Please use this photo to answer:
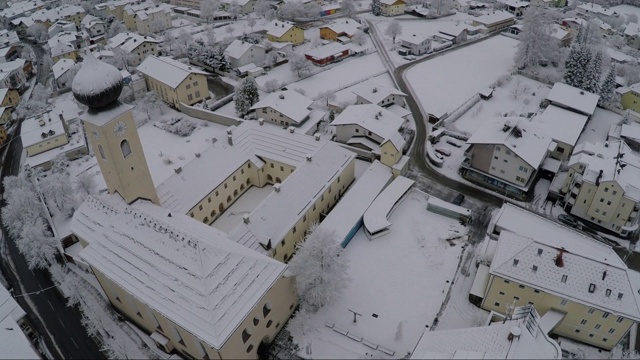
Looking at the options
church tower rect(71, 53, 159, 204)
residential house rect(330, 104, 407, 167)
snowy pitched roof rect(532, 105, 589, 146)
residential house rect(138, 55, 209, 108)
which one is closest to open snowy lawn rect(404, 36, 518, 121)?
snowy pitched roof rect(532, 105, 589, 146)

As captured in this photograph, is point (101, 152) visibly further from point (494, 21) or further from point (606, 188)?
point (494, 21)

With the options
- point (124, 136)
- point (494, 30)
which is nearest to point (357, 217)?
point (124, 136)

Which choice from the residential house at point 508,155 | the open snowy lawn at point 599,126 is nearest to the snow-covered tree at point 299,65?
the residential house at point 508,155

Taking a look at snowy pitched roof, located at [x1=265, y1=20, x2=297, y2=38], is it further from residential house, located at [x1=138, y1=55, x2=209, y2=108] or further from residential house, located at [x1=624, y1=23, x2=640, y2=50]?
residential house, located at [x1=624, y1=23, x2=640, y2=50]

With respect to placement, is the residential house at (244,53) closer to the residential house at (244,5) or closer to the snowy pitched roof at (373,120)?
the snowy pitched roof at (373,120)

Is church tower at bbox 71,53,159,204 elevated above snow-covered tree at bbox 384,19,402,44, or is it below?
above

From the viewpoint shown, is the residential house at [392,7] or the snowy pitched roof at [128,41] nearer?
the snowy pitched roof at [128,41]

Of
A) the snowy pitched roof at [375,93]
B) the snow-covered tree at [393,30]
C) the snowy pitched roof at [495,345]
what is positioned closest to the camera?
the snowy pitched roof at [495,345]
